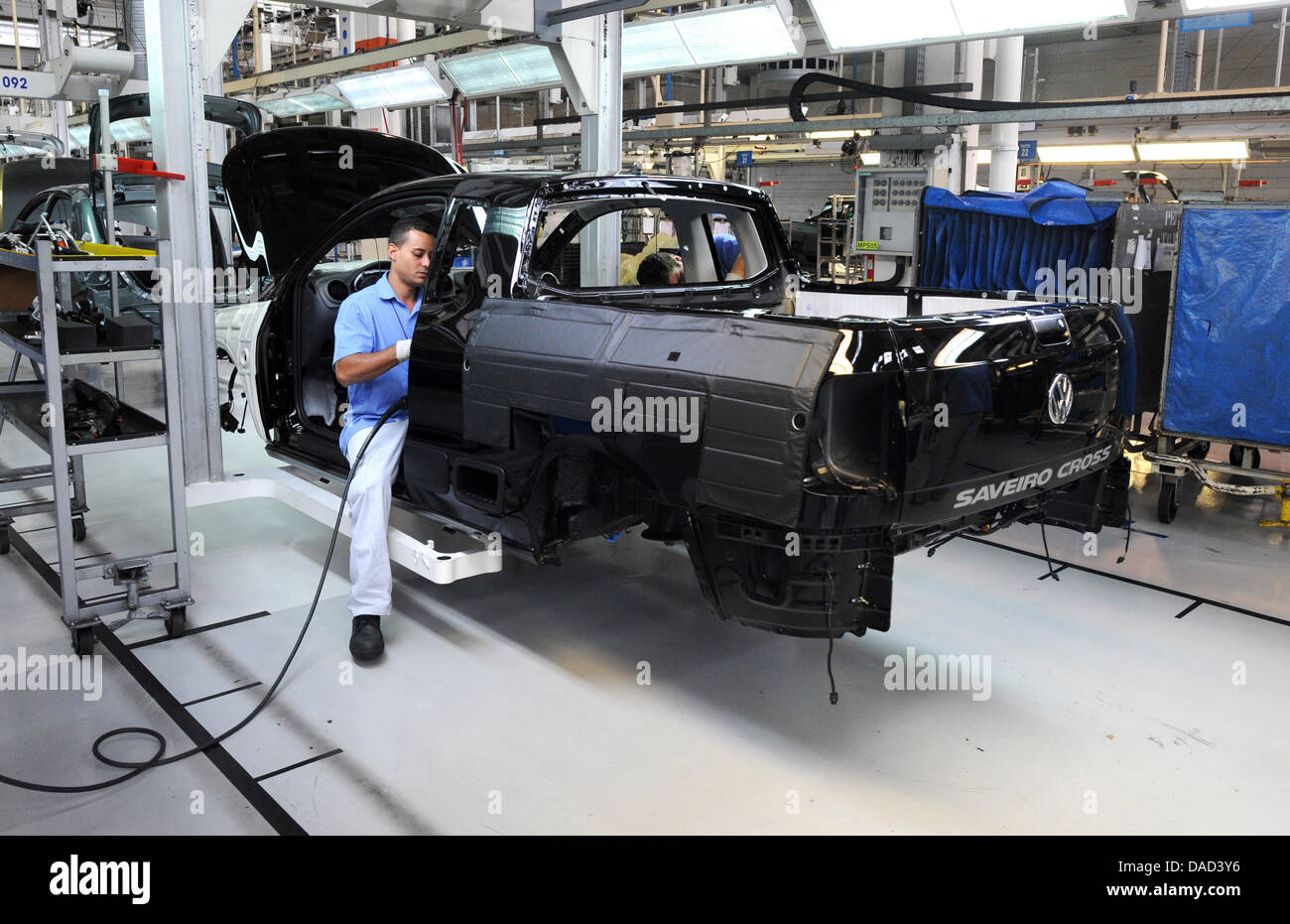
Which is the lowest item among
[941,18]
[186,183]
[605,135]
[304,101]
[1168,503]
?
[1168,503]

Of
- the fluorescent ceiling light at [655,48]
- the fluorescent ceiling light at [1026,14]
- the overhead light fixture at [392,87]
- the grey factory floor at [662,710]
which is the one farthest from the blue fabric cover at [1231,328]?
the overhead light fixture at [392,87]

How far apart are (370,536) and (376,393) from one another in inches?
24.4

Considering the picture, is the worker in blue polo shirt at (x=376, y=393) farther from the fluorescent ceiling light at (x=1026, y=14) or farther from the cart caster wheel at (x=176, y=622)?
the fluorescent ceiling light at (x=1026, y=14)

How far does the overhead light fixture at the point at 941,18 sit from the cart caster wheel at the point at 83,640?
4.69m

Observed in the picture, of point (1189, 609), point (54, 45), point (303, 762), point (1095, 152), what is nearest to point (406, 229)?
point (303, 762)

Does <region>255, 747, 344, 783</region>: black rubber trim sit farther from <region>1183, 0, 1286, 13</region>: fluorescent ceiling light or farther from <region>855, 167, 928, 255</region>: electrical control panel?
<region>855, 167, 928, 255</region>: electrical control panel

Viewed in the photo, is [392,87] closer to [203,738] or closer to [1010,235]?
[1010,235]

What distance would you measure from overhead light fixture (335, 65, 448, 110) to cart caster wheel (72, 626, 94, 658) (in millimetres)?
6751

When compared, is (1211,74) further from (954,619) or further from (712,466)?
(712,466)

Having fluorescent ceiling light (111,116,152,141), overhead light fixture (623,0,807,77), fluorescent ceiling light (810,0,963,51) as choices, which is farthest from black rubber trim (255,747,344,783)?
fluorescent ceiling light (111,116,152,141)

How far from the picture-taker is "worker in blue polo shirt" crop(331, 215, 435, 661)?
3.55 metres

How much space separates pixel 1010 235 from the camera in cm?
680
